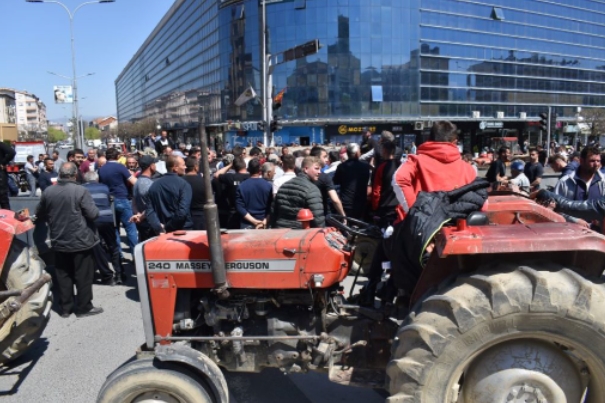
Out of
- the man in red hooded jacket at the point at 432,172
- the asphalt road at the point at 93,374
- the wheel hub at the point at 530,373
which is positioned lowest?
the asphalt road at the point at 93,374

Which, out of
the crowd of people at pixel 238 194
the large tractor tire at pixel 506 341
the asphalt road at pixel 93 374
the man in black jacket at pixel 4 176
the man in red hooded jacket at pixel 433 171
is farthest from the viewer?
the man in black jacket at pixel 4 176

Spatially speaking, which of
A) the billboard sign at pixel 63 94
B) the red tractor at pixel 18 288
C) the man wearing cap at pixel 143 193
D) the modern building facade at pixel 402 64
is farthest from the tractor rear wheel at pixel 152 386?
the modern building facade at pixel 402 64

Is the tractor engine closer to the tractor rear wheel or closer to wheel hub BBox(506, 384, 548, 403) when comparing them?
the tractor rear wheel

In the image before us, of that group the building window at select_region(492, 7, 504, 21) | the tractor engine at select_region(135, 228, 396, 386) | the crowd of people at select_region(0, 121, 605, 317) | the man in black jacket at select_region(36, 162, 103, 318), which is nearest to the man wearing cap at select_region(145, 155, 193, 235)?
the crowd of people at select_region(0, 121, 605, 317)

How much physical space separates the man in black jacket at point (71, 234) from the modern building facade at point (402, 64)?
42.6 m

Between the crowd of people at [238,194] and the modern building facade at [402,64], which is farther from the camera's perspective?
the modern building facade at [402,64]

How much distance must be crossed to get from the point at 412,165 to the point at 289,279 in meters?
1.22

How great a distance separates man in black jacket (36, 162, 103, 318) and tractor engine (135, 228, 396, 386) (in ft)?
9.92

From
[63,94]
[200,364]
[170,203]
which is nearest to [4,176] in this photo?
[170,203]

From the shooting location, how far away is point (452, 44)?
52906mm

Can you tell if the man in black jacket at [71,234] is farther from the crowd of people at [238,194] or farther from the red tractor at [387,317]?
the red tractor at [387,317]

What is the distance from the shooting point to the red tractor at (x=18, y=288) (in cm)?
432

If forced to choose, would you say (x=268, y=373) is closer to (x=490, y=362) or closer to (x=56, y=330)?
(x=490, y=362)

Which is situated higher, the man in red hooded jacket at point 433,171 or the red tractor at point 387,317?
the man in red hooded jacket at point 433,171
